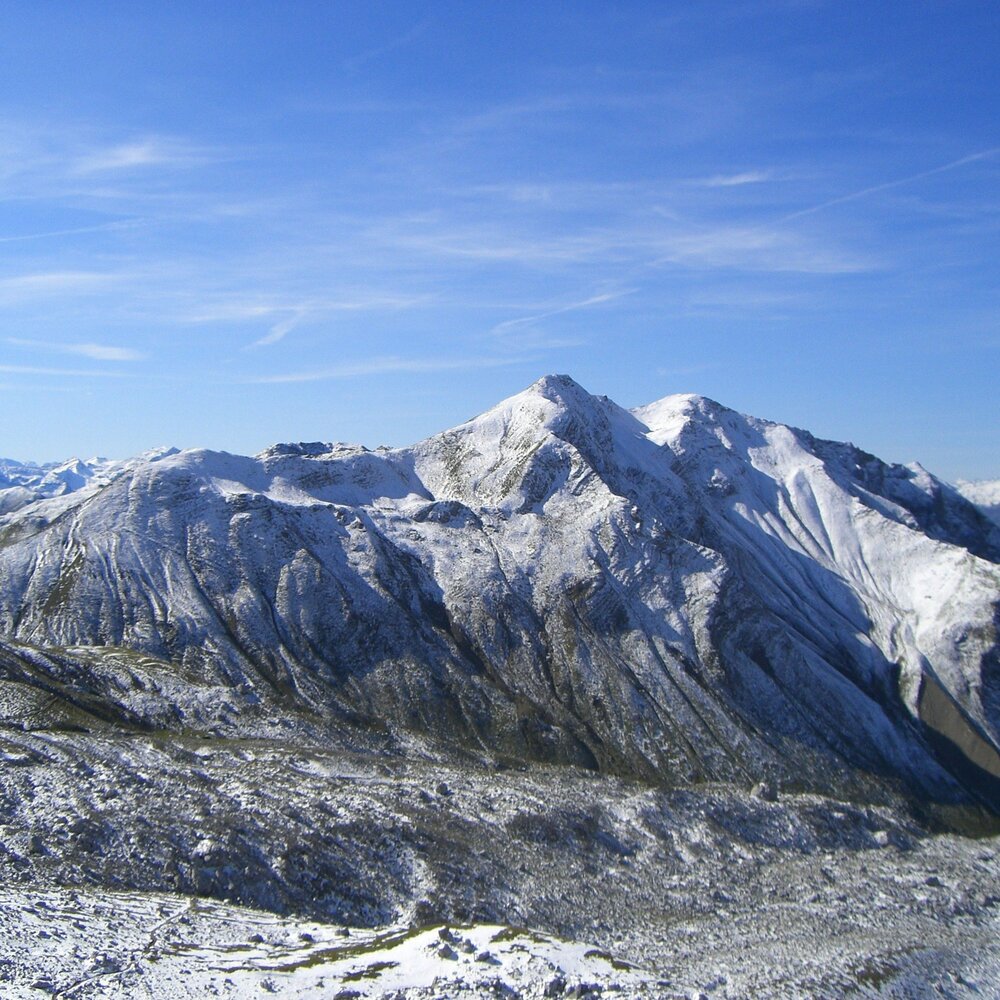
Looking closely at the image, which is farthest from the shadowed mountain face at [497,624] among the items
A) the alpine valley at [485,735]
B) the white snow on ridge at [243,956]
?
the white snow on ridge at [243,956]

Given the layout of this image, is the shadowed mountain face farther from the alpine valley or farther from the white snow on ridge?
the white snow on ridge

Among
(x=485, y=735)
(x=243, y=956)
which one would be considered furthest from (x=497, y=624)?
(x=243, y=956)

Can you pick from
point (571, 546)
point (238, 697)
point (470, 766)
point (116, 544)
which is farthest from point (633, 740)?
point (116, 544)

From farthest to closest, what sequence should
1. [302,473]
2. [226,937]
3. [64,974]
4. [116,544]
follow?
1. [302,473]
2. [116,544]
3. [226,937]
4. [64,974]

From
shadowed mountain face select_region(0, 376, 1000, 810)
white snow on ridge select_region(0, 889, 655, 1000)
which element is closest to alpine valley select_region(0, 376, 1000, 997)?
white snow on ridge select_region(0, 889, 655, 1000)

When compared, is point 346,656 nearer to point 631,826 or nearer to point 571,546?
point 571,546

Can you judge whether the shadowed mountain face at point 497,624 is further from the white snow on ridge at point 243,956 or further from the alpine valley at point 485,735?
the white snow on ridge at point 243,956
